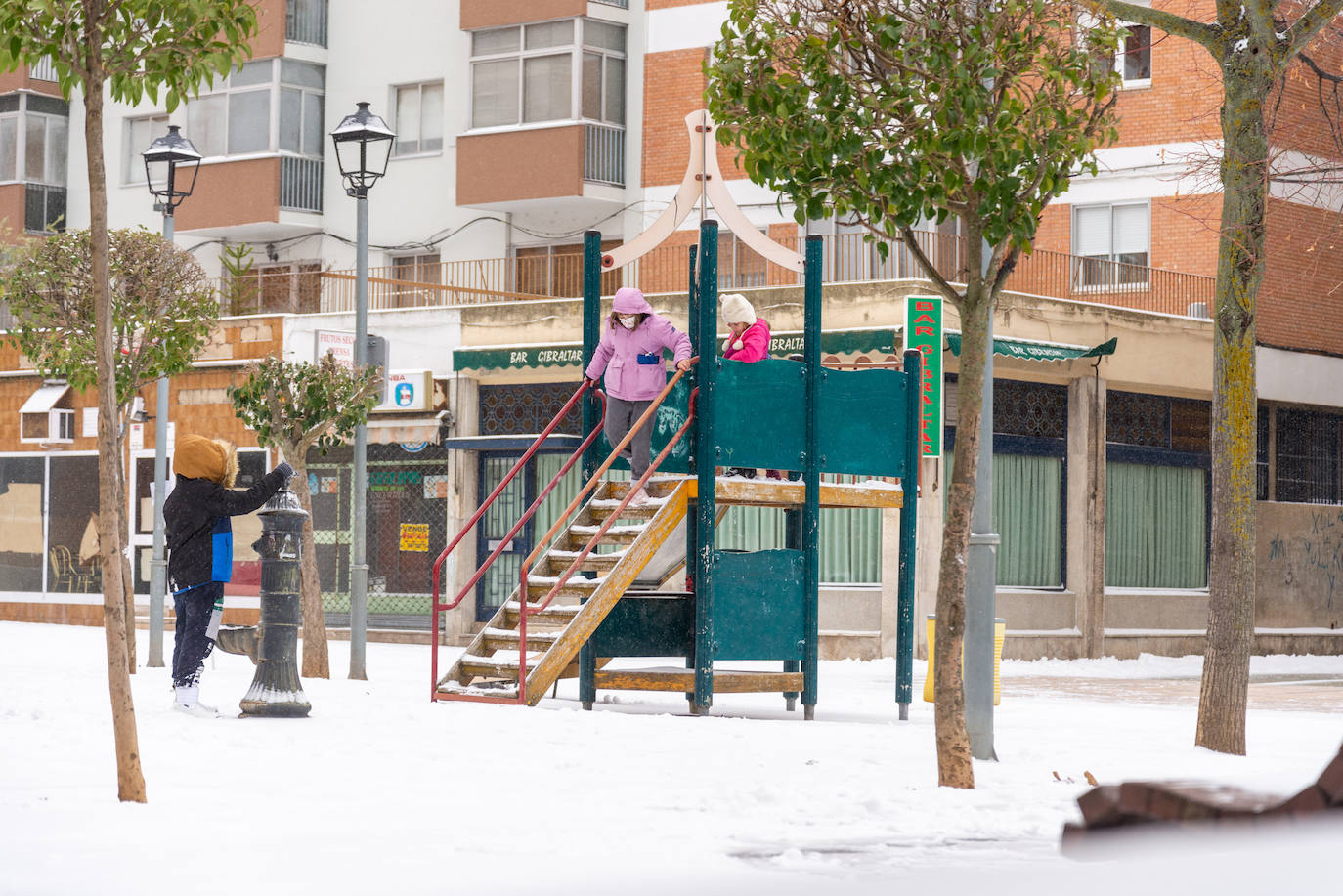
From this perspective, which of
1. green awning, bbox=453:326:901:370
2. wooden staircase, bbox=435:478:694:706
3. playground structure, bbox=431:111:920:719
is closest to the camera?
wooden staircase, bbox=435:478:694:706

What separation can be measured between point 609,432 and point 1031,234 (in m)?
5.25

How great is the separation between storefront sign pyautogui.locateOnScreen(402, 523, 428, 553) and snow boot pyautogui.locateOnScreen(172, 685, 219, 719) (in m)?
16.3

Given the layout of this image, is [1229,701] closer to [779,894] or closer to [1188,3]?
[779,894]

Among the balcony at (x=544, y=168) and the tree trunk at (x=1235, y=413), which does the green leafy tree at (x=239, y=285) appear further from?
the tree trunk at (x=1235, y=413)

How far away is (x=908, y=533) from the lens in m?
15.0

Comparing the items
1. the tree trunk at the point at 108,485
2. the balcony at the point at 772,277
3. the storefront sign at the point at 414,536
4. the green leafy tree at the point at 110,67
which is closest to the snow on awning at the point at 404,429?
the storefront sign at the point at 414,536

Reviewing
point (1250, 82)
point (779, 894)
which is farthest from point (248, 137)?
point (779, 894)

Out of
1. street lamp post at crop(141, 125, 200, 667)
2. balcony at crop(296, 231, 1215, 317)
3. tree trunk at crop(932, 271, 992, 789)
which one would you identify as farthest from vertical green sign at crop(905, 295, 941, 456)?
tree trunk at crop(932, 271, 992, 789)

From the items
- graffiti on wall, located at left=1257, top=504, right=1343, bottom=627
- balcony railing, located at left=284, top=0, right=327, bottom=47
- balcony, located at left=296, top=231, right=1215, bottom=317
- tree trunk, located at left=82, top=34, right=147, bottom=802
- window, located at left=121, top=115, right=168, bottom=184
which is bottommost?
graffiti on wall, located at left=1257, top=504, right=1343, bottom=627

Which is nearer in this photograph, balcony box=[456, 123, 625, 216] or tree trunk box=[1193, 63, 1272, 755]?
tree trunk box=[1193, 63, 1272, 755]

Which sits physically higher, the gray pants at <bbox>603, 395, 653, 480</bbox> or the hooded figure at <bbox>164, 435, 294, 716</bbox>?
the gray pants at <bbox>603, 395, 653, 480</bbox>

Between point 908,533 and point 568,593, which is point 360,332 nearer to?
point 568,593

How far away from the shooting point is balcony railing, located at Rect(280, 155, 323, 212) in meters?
32.4

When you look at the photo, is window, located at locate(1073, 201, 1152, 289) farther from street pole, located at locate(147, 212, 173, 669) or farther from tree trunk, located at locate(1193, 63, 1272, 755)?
tree trunk, located at locate(1193, 63, 1272, 755)
